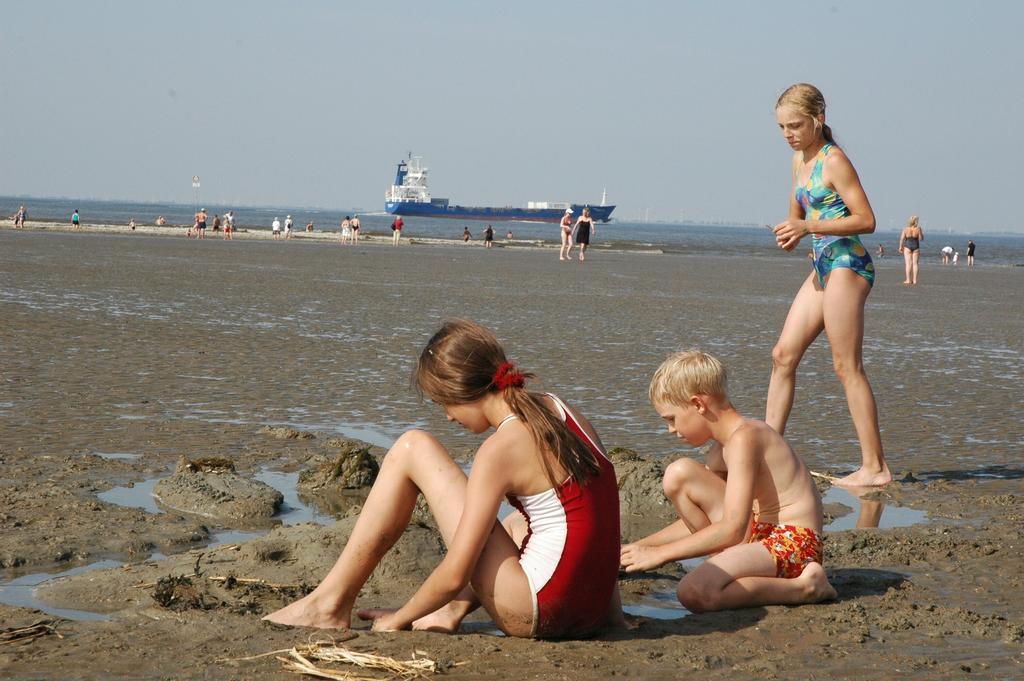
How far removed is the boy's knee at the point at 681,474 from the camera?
452cm

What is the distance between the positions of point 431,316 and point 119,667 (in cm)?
1288

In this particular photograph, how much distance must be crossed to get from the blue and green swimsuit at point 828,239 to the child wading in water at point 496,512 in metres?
3.04

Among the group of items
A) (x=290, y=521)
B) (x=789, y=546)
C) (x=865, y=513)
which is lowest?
(x=290, y=521)

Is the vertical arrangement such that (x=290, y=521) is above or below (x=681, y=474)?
below

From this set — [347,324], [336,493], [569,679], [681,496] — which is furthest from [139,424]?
[347,324]

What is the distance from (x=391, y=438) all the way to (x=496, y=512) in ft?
12.9

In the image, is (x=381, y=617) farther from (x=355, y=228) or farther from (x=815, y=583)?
(x=355, y=228)

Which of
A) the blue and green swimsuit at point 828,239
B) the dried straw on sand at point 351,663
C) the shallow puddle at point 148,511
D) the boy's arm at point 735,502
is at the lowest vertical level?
the shallow puddle at point 148,511

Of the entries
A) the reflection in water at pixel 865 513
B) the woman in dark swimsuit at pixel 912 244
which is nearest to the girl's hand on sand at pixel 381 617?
the reflection in water at pixel 865 513

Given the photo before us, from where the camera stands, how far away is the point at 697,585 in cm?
429

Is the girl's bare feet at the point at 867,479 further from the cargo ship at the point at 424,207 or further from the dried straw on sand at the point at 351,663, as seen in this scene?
the cargo ship at the point at 424,207

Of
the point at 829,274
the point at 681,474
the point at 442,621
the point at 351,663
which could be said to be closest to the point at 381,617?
the point at 442,621

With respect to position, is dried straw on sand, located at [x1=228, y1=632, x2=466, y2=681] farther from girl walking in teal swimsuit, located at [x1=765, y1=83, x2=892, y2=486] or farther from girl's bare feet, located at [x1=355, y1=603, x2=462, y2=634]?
girl walking in teal swimsuit, located at [x1=765, y1=83, x2=892, y2=486]

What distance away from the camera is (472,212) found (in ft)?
393
